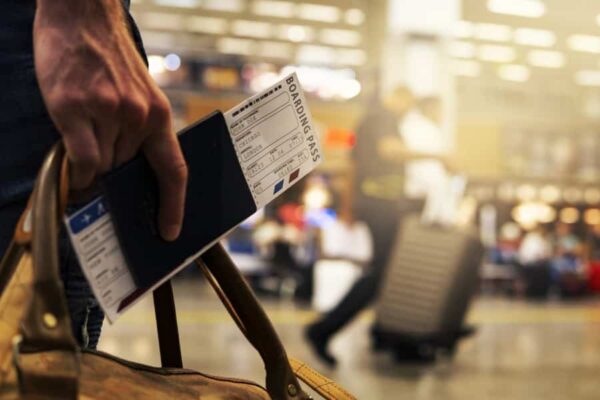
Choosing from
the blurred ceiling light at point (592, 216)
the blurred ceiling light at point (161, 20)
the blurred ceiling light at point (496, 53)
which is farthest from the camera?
the blurred ceiling light at point (592, 216)

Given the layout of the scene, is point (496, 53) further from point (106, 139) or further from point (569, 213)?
point (106, 139)

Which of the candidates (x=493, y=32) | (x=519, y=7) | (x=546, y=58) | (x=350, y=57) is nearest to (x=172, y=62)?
(x=350, y=57)

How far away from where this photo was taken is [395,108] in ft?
17.5

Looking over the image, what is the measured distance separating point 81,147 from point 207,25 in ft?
59.2

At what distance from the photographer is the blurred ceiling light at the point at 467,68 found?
1791 cm

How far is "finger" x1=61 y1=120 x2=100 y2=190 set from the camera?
0.71 metres

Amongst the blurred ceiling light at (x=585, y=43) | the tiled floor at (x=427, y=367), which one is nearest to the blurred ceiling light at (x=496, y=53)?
the blurred ceiling light at (x=585, y=43)

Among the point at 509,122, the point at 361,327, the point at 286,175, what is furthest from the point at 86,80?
the point at 509,122

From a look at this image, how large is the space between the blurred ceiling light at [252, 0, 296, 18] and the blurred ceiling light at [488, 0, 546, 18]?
13.2 ft

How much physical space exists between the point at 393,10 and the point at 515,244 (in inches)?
423

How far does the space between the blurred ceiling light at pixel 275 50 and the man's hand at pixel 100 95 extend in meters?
18.7

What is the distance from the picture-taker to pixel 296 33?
18125 millimetres

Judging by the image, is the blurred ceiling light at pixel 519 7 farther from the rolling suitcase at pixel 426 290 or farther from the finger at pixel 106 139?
the finger at pixel 106 139

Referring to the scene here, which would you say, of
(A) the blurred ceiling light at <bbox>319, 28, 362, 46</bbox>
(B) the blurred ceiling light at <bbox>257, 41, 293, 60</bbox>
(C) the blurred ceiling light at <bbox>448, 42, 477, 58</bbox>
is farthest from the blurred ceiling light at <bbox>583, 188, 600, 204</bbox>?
(B) the blurred ceiling light at <bbox>257, 41, 293, 60</bbox>
